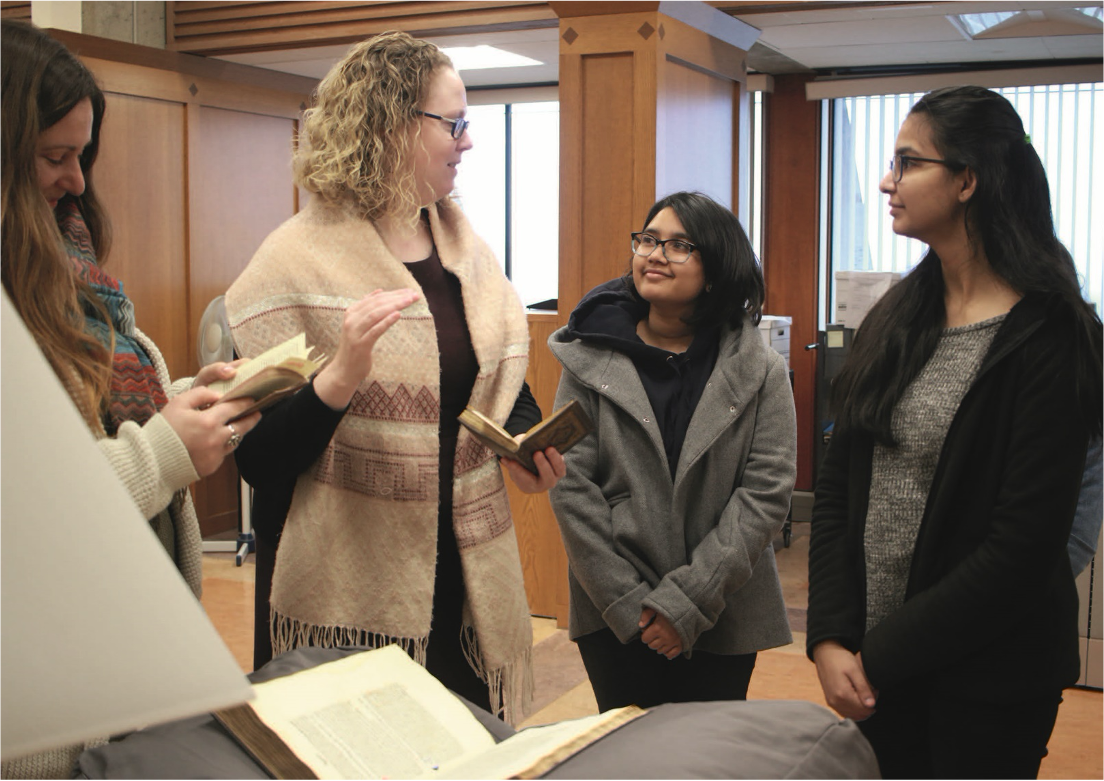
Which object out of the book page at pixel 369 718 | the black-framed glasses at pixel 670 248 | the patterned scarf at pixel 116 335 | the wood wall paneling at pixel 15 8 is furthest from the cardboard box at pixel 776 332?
the book page at pixel 369 718

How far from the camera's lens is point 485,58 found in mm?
6277

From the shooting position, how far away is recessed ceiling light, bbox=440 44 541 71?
6020 millimetres

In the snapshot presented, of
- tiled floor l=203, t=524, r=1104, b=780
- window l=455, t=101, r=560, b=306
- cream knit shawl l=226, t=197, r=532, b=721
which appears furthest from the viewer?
window l=455, t=101, r=560, b=306

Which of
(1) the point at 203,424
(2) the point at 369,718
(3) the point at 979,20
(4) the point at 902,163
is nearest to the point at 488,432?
Answer: (1) the point at 203,424

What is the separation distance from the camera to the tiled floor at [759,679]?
336cm

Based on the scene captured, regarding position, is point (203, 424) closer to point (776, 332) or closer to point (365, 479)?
point (365, 479)

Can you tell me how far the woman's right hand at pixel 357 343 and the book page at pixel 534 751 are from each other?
785mm

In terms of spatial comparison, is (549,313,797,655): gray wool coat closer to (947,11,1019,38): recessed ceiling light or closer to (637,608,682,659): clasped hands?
(637,608,682,659): clasped hands

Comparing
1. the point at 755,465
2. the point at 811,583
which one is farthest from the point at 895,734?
the point at 755,465

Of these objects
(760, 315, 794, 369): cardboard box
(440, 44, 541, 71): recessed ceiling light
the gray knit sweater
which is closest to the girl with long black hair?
the gray knit sweater

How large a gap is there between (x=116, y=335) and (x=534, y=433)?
701 mm

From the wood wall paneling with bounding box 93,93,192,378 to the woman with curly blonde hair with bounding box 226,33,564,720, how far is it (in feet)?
12.8

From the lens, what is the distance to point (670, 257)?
2.31 m

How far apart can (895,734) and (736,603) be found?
0.56 meters
